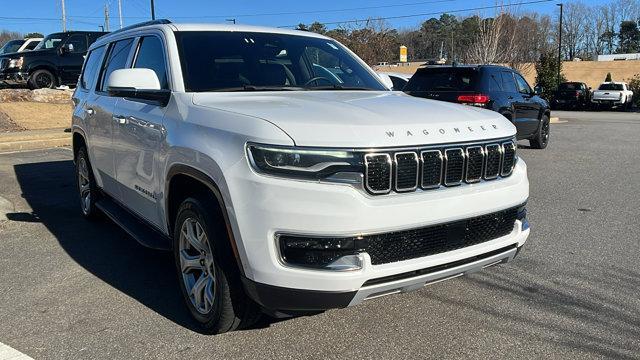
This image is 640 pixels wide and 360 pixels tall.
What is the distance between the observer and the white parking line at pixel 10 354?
3.19m

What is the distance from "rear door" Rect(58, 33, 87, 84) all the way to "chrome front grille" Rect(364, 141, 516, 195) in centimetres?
1749

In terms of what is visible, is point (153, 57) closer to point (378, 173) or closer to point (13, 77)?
→ point (378, 173)

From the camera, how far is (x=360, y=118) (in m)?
3.07

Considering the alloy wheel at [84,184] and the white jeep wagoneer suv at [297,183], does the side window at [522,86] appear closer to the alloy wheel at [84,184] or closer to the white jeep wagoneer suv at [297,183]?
the white jeep wagoneer suv at [297,183]

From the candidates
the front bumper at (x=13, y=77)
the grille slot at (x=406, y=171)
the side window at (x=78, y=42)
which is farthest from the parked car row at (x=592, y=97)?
the grille slot at (x=406, y=171)

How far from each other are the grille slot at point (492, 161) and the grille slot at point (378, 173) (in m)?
0.78

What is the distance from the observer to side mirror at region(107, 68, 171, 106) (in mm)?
3773

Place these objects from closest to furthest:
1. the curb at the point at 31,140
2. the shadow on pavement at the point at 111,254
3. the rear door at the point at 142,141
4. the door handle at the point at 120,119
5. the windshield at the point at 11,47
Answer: the rear door at the point at 142,141, the shadow on pavement at the point at 111,254, the door handle at the point at 120,119, the curb at the point at 31,140, the windshield at the point at 11,47

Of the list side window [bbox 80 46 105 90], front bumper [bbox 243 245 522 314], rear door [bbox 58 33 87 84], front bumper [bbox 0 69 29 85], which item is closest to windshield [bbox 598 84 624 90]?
rear door [bbox 58 33 87 84]

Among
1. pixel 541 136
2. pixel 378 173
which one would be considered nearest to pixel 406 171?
pixel 378 173

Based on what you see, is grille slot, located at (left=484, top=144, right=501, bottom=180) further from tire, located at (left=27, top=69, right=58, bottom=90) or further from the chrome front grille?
tire, located at (left=27, top=69, right=58, bottom=90)

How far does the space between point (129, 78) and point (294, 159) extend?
5.32ft

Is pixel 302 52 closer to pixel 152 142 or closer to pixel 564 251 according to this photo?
pixel 152 142

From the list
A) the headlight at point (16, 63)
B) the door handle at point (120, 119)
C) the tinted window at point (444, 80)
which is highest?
the headlight at point (16, 63)
